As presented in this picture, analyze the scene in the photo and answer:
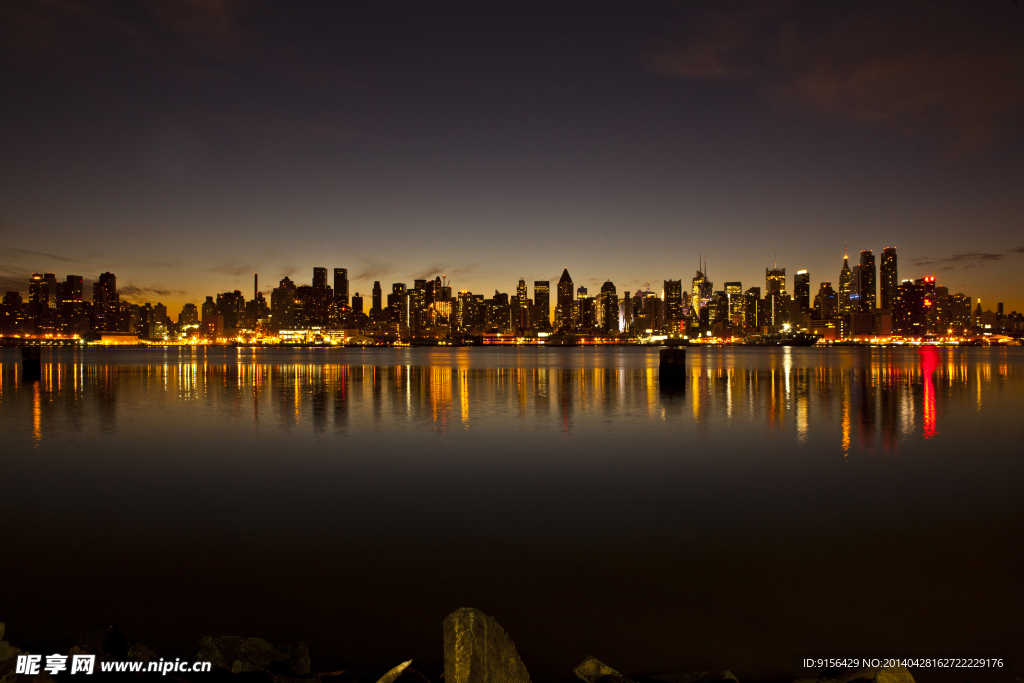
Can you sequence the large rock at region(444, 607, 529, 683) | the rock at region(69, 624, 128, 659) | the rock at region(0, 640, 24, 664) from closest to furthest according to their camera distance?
1. the large rock at region(444, 607, 529, 683)
2. the rock at region(0, 640, 24, 664)
3. the rock at region(69, 624, 128, 659)

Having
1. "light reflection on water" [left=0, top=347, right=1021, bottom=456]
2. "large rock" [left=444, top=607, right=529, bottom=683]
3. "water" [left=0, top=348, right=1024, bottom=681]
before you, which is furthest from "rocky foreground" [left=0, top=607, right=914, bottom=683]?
"light reflection on water" [left=0, top=347, right=1021, bottom=456]

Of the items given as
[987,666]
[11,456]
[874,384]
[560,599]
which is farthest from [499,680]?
[874,384]

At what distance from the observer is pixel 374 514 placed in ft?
32.7

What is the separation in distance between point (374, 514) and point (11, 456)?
1129cm

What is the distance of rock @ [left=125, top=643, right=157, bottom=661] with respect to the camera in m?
5.14

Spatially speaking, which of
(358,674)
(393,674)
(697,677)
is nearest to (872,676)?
(697,677)

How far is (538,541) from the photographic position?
854cm

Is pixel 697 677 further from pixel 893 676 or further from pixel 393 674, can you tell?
pixel 393 674

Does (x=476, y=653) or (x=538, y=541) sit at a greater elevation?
(x=476, y=653)

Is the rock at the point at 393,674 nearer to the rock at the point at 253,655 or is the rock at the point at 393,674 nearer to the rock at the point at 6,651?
the rock at the point at 253,655

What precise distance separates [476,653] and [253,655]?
1979 millimetres

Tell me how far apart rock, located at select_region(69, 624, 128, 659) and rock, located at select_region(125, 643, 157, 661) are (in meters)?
0.15

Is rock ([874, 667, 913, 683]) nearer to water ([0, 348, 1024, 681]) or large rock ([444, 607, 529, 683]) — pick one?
water ([0, 348, 1024, 681])

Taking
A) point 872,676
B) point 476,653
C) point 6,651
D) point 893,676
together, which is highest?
point 476,653
